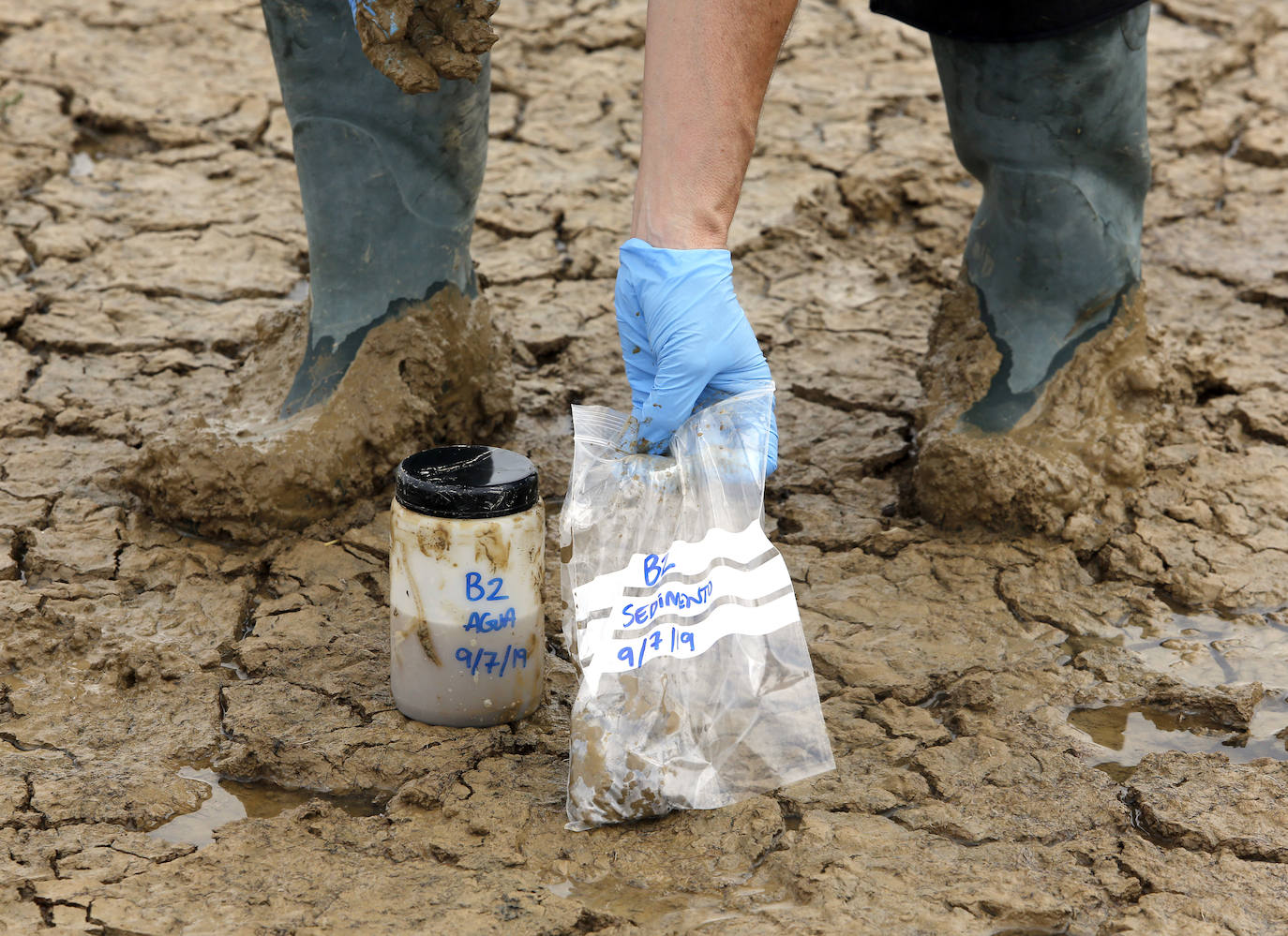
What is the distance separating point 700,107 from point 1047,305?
0.88 meters

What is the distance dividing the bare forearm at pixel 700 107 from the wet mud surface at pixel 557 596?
66 centimetres

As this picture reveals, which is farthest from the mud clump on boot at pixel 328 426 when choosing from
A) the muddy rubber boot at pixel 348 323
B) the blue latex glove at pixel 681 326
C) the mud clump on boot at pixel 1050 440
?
the mud clump on boot at pixel 1050 440

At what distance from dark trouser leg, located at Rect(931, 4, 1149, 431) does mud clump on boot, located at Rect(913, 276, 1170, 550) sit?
3cm

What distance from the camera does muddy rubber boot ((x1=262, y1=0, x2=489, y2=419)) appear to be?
81.7 inches

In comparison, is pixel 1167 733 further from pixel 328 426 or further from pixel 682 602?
pixel 328 426

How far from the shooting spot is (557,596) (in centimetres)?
203

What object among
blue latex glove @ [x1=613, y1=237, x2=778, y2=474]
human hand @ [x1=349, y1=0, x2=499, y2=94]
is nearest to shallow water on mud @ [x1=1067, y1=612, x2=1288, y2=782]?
blue latex glove @ [x1=613, y1=237, x2=778, y2=474]

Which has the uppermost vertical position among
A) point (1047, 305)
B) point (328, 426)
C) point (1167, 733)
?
point (1047, 305)

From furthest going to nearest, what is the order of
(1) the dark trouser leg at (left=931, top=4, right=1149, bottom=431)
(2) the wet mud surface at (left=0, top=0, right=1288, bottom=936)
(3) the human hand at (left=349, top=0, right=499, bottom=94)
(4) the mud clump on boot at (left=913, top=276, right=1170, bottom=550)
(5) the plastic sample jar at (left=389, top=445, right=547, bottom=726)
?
1. (4) the mud clump on boot at (left=913, top=276, right=1170, bottom=550)
2. (1) the dark trouser leg at (left=931, top=4, right=1149, bottom=431)
3. (3) the human hand at (left=349, top=0, right=499, bottom=94)
4. (5) the plastic sample jar at (left=389, top=445, right=547, bottom=726)
5. (2) the wet mud surface at (left=0, top=0, right=1288, bottom=936)

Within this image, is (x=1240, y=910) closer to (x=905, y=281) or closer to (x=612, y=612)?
(x=612, y=612)

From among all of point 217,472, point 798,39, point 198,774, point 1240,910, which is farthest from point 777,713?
point 798,39

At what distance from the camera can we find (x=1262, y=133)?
356cm

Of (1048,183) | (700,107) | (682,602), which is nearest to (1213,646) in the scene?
(1048,183)

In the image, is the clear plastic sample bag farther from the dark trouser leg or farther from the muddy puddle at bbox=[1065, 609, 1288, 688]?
the dark trouser leg
